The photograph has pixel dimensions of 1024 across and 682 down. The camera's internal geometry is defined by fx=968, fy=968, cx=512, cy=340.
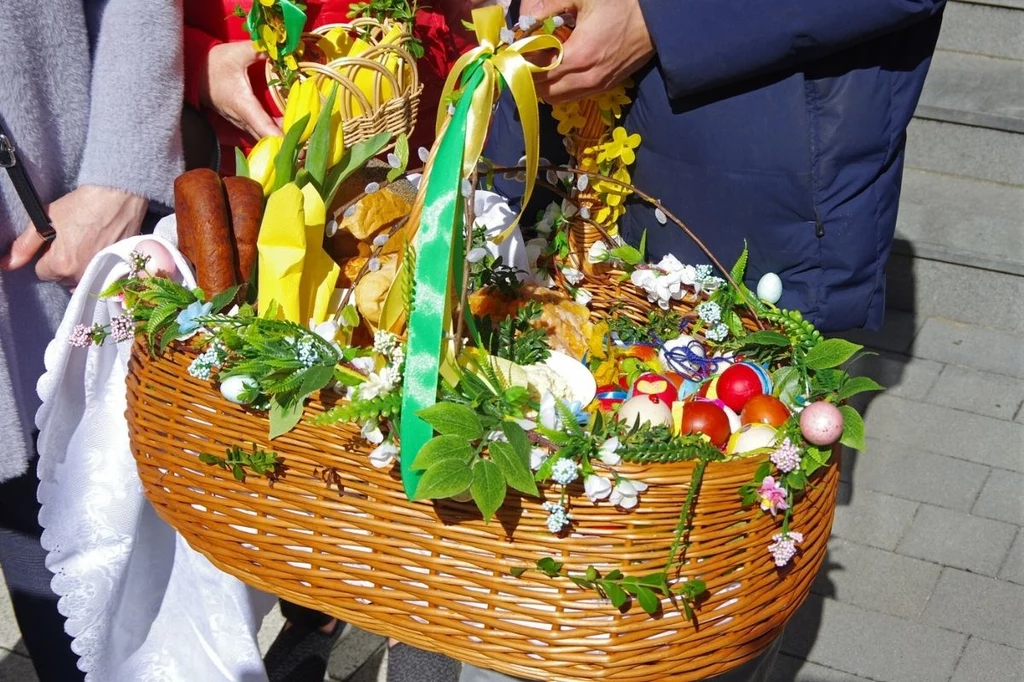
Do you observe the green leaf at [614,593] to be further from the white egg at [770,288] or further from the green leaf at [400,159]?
the green leaf at [400,159]

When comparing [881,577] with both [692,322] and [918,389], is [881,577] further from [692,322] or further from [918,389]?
[692,322]

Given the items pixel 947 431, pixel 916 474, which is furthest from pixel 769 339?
pixel 947 431

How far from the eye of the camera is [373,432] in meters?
1.09

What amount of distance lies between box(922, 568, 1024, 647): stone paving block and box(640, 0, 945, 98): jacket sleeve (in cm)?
157

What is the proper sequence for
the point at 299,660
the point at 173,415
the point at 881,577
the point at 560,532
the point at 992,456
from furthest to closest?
the point at 992,456, the point at 881,577, the point at 299,660, the point at 173,415, the point at 560,532

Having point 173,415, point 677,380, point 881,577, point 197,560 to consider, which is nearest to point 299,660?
point 197,560

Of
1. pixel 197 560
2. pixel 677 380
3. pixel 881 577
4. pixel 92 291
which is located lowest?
pixel 881 577

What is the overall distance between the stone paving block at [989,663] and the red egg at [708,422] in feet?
4.50

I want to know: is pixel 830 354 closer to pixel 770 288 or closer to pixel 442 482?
pixel 770 288

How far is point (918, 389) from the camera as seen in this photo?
3.05 meters

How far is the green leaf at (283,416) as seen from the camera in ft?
3.74

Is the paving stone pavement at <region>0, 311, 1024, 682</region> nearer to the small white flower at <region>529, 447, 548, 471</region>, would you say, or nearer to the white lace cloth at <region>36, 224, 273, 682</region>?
the white lace cloth at <region>36, 224, 273, 682</region>

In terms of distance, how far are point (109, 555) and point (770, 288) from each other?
1.05 meters

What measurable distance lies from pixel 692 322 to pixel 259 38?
32.3 inches
